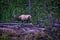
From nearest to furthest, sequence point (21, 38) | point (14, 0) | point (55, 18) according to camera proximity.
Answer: point (21, 38) < point (55, 18) < point (14, 0)

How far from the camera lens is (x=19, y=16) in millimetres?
4301

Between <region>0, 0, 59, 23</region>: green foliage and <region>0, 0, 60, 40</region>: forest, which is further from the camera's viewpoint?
<region>0, 0, 59, 23</region>: green foliage

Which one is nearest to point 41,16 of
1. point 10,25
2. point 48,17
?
point 48,17

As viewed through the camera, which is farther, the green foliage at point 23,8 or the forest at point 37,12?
the green foliage at point 23,8

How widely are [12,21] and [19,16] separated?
217mm

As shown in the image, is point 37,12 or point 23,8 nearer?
point 37,12

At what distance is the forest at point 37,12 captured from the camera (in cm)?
394

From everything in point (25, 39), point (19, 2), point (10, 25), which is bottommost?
point (25, 39)

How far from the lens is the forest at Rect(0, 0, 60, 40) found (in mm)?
3939

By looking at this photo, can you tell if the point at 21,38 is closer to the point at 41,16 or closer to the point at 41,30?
the point at 41,30

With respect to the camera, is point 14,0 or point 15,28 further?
point 14,0

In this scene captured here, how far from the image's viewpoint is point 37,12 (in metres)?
4.40

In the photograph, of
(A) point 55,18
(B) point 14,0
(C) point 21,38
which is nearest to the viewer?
(C) point 21,38

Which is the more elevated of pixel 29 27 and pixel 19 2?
pixel 19 2
